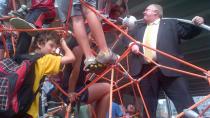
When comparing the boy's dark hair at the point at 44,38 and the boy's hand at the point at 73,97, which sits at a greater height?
the boy's dark hair at the point at 44,38

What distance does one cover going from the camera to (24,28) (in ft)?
9.02

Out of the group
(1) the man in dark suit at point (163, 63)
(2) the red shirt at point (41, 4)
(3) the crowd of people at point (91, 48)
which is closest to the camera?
(3) the crowd of people at point (91, 48)

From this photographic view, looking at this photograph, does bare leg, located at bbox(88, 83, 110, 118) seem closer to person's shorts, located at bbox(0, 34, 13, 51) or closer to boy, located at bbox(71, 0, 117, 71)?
boy, located at bbox(71, 0, 117, 71)

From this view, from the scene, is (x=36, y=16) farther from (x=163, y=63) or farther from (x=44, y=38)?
(x=163, y=63)

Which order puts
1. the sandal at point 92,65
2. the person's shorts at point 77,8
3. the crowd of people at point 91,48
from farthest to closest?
the person's shorts at point 77,8 → the crowd of people at point 91,48 → the sandal at point 92,65

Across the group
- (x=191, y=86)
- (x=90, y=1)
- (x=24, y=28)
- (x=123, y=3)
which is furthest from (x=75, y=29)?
(x=191, y=86)

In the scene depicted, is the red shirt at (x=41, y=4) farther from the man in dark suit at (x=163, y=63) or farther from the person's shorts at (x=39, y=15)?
the man in dark suit at (x=163, y=63)

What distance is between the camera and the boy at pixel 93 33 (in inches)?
96.4

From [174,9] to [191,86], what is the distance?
4.15 metres

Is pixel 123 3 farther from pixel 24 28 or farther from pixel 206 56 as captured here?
pixel 206 56

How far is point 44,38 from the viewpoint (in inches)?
117

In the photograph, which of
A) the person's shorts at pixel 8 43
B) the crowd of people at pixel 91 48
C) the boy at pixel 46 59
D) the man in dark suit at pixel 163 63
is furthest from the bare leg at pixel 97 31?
the person's shorts at pixel 8 43

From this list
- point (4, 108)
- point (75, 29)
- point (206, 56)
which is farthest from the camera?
point (206, 56)

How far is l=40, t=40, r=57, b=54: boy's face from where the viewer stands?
293 cm
